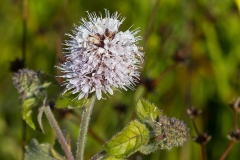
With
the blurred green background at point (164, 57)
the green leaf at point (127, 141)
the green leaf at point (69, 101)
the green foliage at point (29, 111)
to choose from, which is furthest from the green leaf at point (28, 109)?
the blurred green background at point (164, 57)

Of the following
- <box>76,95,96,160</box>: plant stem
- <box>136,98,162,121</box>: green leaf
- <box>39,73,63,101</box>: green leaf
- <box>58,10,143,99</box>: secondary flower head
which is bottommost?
<box>136,98,162,121</box>: green leaf

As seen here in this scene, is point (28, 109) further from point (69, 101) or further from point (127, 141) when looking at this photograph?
point (127, 141)

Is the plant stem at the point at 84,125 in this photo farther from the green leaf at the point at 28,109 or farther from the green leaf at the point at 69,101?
the green leaf at the point at 28,109

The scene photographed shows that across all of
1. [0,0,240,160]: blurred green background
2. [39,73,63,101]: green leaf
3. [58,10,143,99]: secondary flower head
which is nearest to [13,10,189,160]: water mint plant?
[58,10,143,99]: secondary flower head

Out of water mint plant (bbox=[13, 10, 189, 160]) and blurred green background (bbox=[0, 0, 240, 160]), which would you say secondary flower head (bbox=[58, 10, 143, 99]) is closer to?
water mint plant (bbox=[13, 10, 189, 160])

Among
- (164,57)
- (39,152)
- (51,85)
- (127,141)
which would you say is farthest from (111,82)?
(164,57)

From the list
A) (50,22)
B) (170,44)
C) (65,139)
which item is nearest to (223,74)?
(170,44)
